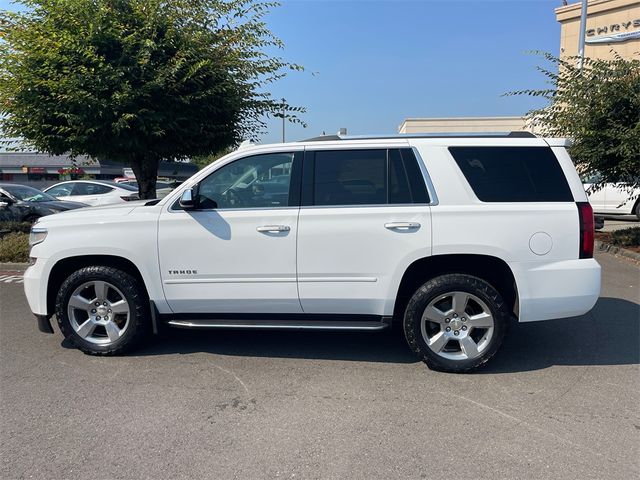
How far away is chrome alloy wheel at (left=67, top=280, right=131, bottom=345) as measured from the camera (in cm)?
443

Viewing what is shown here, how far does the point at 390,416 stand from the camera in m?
3.41

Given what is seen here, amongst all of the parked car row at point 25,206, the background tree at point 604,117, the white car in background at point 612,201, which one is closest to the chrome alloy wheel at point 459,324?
the background tree at point 604,117

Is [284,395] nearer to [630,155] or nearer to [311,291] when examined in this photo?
[311,291]

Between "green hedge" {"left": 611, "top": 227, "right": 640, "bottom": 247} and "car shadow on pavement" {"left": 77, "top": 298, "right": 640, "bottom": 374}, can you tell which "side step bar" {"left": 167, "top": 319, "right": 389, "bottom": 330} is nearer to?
"car shadow on pavement" {"left": 77, "top": 298, "right": 640, "bottom": 374}

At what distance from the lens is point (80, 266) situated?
458cm

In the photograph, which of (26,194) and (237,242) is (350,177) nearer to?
(237,242)

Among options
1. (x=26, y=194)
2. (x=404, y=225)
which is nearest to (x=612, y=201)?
(x=404, y=225)

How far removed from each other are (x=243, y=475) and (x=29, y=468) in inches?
49.6

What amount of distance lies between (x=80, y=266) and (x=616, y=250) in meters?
9.65

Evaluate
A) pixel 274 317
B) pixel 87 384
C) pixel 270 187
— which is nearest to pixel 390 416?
pixel 274 317

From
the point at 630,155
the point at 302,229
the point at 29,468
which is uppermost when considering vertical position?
the point at 630,155

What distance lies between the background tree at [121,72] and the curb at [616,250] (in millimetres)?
7469

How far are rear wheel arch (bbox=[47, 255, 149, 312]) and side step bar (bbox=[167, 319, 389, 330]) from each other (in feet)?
2.06

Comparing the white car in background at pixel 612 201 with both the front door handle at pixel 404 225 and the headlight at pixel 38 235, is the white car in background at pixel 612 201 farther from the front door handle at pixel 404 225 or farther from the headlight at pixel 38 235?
the headlight at pixel 38 235
